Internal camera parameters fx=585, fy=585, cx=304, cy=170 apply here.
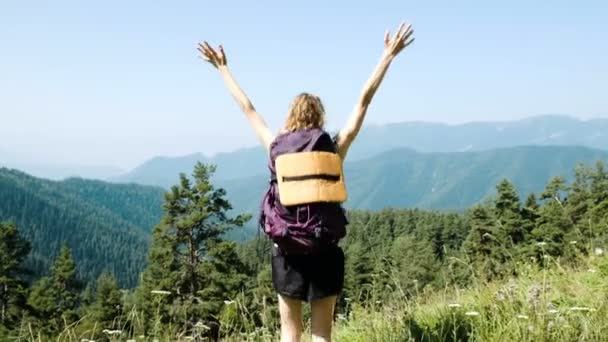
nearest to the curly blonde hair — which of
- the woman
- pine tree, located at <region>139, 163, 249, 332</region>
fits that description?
the woman

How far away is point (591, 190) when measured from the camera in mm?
60031

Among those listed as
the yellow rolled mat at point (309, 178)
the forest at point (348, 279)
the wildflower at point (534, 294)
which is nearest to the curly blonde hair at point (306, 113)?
the yellow rolled mat at point (309, 178)

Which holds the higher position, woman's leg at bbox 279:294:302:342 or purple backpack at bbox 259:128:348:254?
purple backpack at bbox 259:128:348:254

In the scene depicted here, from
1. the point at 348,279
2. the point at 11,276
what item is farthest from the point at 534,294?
the point at 348,279

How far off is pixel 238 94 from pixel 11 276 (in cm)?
4399

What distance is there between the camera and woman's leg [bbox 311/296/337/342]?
3.72 metres

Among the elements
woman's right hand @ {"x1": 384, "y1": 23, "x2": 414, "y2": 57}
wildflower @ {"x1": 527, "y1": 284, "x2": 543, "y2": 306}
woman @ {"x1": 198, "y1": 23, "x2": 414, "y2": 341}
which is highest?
woman's right hand @ {"x1": 384, "y1": 23, "x2": 414, "y2": 57}

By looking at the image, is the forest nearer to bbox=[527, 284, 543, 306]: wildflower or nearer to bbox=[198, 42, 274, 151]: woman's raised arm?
bbox=[527, 284, 543, 306]: wildflower

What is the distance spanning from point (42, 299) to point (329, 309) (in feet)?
152

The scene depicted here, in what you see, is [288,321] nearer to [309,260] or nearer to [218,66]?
[309,260]

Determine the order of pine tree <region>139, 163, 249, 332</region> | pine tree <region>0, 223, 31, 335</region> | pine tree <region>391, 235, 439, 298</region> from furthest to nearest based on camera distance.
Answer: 1. pine tree <region>0, 223, 31, 335</region>
2. pine tree <region>139, 163, 249, 332</region>
3. pine tree <region>391, 235, 439, 298</region>

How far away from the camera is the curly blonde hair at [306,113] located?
3822 millimetres

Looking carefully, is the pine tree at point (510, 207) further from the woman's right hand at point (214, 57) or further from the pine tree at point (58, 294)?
the woman's right hand at point (214, 57)

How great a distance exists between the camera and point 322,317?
375cm
